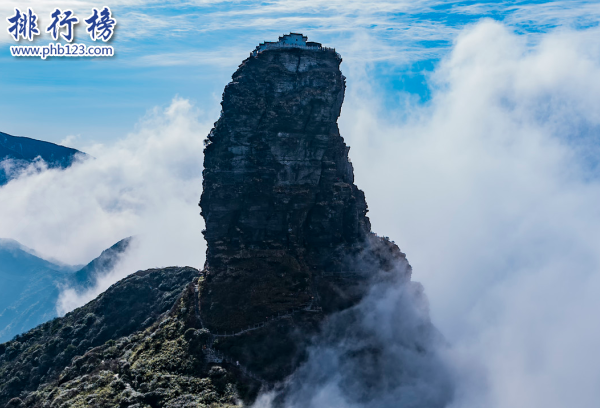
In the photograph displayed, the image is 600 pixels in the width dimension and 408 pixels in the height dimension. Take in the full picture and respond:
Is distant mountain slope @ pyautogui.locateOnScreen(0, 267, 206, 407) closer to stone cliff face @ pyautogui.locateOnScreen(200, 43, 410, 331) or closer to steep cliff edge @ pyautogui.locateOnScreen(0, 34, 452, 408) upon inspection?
steep cliff edge @ pyautogui.locateOnScreen(0, 34, 452, 408)

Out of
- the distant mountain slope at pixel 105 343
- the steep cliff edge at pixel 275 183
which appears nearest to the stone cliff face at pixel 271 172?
the steep cliff edge at pixel 275 183

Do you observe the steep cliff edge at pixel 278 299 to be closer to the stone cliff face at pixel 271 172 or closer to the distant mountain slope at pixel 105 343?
the stone cliff face at pixel 271 172

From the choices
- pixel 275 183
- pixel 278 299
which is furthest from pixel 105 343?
pixel 275 183

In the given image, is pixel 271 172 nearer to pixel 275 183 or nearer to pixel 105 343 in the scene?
pixel 275 183

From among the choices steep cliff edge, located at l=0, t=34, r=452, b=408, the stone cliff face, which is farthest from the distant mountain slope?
the stone cliff face

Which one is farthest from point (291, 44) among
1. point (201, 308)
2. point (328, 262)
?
point (201, 308)

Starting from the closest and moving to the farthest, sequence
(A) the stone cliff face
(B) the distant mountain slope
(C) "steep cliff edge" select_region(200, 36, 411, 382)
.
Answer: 1. (B) the distant mountain slope
2. (C) "steep cliff edge" select_region(200, 36, 411, 382)
3. (A) the stone cliff face

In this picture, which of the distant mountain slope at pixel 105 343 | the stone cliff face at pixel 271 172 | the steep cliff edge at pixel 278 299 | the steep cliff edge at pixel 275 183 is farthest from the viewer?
the stone cliff face at pixel 271 172

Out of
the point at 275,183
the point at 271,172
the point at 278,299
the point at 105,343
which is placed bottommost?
the point at 105,343

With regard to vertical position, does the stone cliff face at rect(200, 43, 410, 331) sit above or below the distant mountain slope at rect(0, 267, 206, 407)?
above

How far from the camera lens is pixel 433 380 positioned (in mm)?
110500

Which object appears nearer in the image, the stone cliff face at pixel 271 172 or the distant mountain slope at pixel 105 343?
the distant mountain slope at pixel 105 343

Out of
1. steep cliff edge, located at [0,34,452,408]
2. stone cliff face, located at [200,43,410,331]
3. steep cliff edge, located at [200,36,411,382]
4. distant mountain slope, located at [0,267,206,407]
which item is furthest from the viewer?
stone cliff face, located at [200,43,410,331]

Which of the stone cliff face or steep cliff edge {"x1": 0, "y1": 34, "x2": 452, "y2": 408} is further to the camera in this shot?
the stone cliff face
